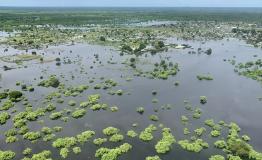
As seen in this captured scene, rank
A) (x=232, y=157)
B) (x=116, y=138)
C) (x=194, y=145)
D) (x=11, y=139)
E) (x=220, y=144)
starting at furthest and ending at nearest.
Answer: (x=116, y=138) < (x=11, y=139) < (x=220, y=144) < (x=194, y=145) < (x=232, y=157)

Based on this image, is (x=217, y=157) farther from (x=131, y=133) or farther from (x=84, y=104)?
(x=84, y=104)

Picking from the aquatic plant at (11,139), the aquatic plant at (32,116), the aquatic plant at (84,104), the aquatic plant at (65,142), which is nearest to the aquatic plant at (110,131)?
the aquatic plant at (65,142)

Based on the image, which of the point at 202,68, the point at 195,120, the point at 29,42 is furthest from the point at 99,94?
the point at 29,42

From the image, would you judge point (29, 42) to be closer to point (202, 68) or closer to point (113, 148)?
point (202, 68)

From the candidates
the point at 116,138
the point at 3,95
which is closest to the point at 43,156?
the point at 116,138

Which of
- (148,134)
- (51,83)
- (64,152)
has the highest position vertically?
(51,83)
